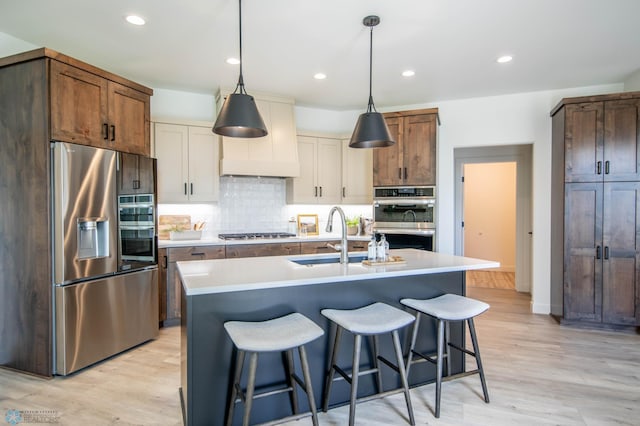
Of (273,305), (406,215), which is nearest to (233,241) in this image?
(273,305)

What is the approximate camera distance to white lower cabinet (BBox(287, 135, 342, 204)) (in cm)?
484

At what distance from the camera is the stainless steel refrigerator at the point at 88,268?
2701 millimetres

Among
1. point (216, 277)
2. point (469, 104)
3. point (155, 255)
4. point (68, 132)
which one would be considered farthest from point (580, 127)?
point (68, 132)

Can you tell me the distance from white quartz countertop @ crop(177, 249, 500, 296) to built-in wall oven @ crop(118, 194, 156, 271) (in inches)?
41.3

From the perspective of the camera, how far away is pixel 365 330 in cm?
191

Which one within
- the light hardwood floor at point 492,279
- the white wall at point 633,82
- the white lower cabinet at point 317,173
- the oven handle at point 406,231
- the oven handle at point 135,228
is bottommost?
the light hardwood floor at point 492,279

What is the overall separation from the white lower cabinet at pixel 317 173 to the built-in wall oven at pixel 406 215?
66cm

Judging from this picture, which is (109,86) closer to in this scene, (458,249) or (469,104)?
(469,104)

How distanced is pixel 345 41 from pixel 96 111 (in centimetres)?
220

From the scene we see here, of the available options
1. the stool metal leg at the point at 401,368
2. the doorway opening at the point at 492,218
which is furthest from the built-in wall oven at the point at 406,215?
the stool metal leg at the point at 401,368

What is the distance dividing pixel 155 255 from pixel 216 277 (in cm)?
180

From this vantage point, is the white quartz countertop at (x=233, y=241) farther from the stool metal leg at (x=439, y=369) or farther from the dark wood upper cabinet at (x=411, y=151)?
the stool metal leg at (x=439, y=369)

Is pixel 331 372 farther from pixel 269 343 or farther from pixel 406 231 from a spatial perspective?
pixel 406 231

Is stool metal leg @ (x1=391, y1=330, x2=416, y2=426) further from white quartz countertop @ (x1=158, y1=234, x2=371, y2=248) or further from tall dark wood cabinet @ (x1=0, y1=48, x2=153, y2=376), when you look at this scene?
tall dark wood cabinet @ (x1=0, y1=48, x2=153, y2=376)
